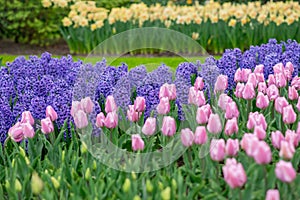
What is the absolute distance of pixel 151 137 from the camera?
11.7 feet

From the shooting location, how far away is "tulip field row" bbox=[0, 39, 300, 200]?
2885 millimetres

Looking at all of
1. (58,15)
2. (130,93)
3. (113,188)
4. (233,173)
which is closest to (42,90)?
(130,93)

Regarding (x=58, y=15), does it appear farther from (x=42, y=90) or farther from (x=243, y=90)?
(x=243, y=90)

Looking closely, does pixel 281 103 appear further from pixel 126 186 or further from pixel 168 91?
pixel 126 186

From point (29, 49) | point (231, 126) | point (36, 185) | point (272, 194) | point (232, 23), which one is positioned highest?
point (29, 49)

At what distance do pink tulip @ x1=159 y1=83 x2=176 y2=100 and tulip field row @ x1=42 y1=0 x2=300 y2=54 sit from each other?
505 cm

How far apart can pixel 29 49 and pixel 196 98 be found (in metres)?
7.47

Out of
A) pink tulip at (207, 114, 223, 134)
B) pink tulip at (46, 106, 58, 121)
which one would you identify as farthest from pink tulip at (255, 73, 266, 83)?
pink tulip at (46, 106, 58, 121)

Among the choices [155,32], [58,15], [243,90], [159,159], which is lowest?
[159,159]

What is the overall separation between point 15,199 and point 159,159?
0.86 metres

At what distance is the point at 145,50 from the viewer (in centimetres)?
949

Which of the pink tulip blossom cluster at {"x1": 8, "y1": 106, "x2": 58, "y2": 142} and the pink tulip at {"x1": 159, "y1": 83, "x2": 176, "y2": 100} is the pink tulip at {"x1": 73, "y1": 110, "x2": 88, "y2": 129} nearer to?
the pink tulip blossom cluster at {"x1": 8, "y1": 106, "x2": 58, "y2": 142}

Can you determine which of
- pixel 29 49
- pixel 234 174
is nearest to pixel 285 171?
pixel 234 174

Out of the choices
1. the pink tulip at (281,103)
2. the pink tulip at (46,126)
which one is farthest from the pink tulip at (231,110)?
the pink tulip at (46,126)
